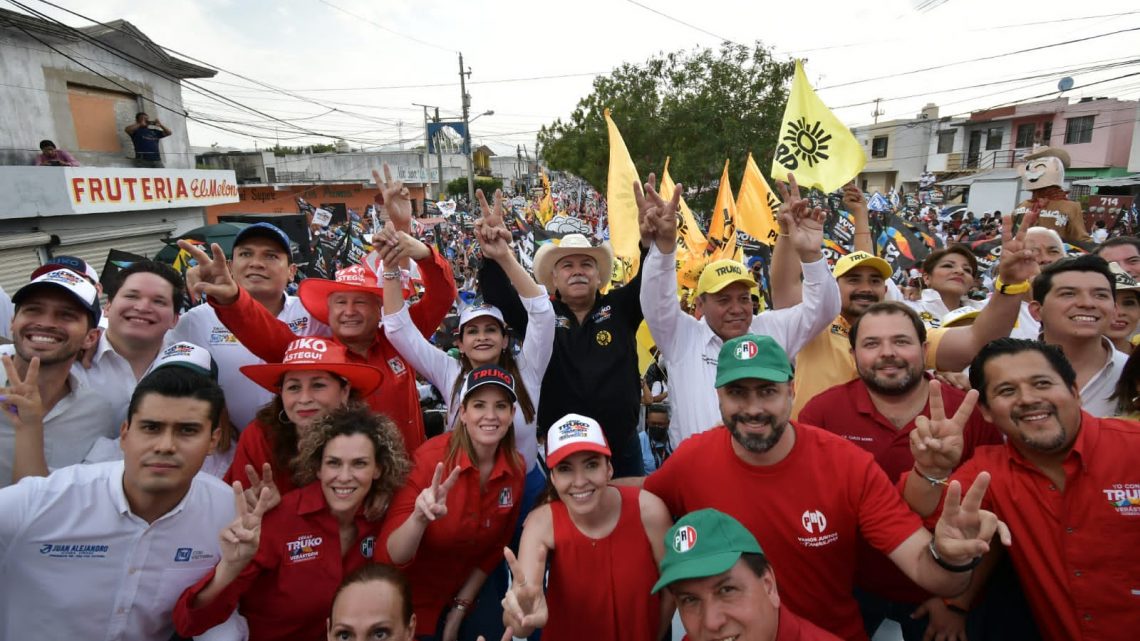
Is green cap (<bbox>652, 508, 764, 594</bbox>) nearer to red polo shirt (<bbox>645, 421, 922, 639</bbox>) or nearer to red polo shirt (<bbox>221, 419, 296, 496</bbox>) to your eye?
red polo shirt (<bbox>645, 421, 922, 639</bbox>)

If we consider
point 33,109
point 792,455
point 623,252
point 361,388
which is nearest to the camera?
point 792,455

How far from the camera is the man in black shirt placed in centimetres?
336

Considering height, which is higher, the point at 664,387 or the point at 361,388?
the point at 361,388

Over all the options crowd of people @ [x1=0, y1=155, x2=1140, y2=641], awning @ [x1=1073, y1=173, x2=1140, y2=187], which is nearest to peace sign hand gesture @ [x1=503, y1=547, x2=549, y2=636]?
crowd of people @ [x1=0, y1=155, x2=1140, y2=641]

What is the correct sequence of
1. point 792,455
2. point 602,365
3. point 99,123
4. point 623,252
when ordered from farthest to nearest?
1. point 99,123
2. point 623,252
3. point 602,365
4. point 792,455

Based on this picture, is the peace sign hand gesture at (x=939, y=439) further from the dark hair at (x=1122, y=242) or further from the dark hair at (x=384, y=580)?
the dark hair at (x=1122, y=242)

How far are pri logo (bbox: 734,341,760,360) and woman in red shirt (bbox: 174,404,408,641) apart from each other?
5.25ft

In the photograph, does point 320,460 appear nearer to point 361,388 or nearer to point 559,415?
point 361,388

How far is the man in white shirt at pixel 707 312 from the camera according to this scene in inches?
126

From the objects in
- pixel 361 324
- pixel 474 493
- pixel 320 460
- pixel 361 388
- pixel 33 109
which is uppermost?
pixel 33 109

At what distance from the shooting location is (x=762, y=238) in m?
7.20

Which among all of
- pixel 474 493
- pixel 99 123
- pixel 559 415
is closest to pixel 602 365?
pixel 559 415

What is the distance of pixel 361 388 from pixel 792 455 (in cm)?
216

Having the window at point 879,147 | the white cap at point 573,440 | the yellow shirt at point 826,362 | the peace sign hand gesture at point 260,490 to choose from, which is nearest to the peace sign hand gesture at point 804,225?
the yellow shirt at point 826,362
